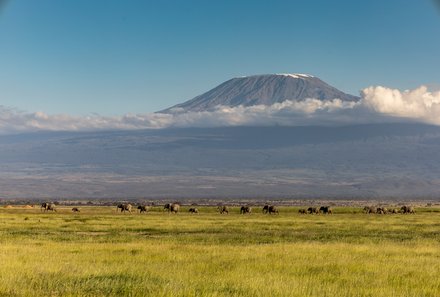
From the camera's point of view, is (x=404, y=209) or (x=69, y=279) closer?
(x=69, y=279)

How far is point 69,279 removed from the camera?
18844 millimetres

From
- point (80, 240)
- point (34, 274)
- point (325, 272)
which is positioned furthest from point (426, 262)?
point (80, 240)

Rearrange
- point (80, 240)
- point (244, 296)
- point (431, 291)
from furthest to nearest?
point (80, 240), point (431, 291), point (244, 296)

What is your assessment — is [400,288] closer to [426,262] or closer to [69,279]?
[426,262]

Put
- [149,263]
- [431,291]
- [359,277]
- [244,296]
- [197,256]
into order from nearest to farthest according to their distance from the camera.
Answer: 1. [244,296]
2. [431,291]
3. [359,277]
4. [149,263]
5. [197,256]


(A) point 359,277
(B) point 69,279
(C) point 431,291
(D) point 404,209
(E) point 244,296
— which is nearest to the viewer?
(E) point 244,296

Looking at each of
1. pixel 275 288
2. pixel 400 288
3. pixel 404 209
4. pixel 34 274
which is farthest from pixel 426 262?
pixel 404 209

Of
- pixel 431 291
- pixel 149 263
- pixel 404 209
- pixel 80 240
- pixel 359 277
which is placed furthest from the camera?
pixel 404 209

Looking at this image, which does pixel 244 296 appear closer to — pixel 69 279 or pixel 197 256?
pixel 69 279

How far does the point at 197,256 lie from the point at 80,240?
1219 centimetres

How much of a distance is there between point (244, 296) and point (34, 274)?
6.84 metres

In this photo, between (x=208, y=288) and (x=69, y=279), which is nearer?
(x=208, y=288)

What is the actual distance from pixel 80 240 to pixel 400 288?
21740mm

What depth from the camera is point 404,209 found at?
91938 mm
